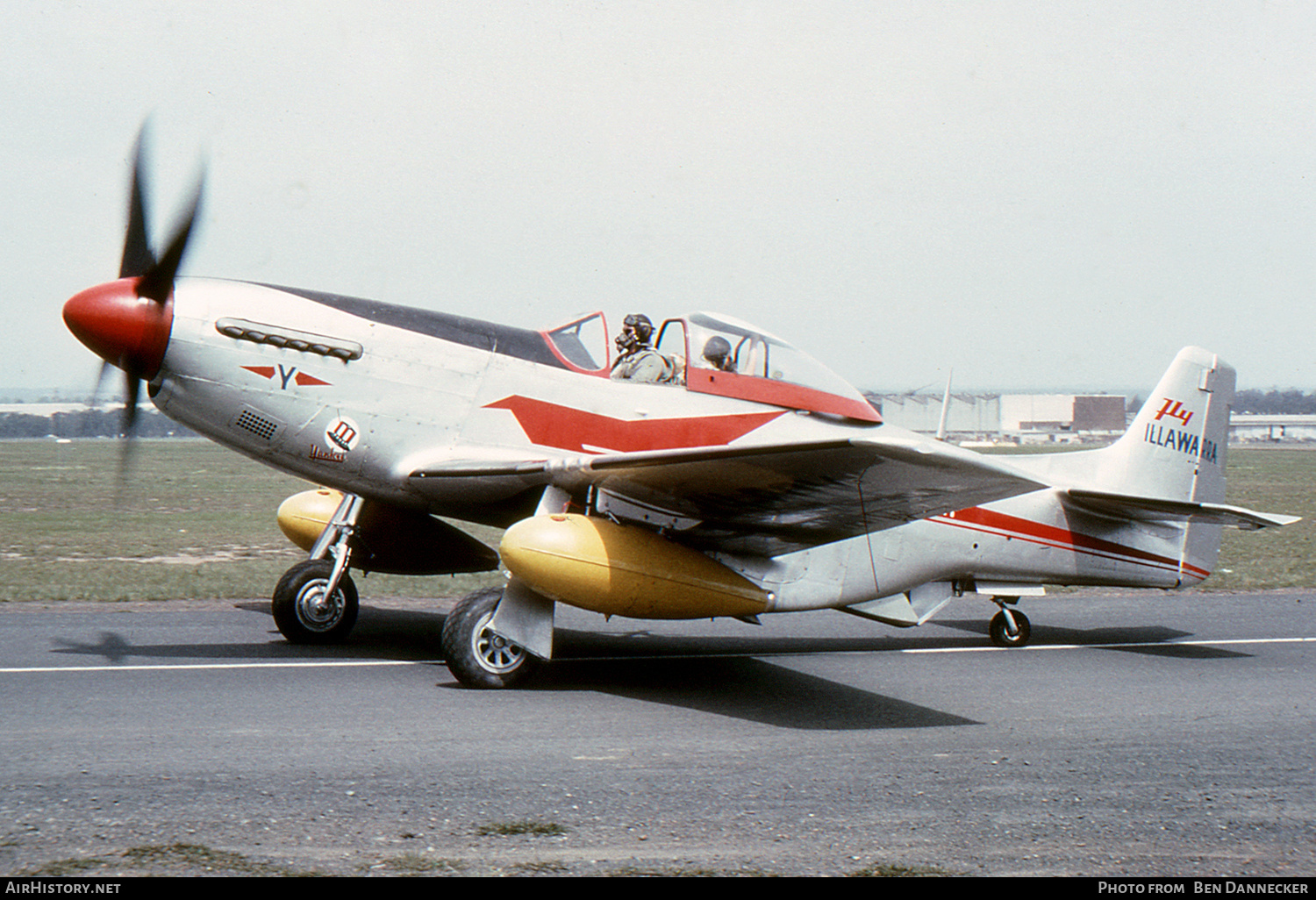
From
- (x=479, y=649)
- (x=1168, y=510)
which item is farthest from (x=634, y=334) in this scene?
(x=1168, y=510)

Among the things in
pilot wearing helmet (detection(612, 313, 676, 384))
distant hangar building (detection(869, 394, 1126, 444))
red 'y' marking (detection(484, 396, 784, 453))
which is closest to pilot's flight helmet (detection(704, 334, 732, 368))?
pilot wearing helmet (detection(612, 313, 676, 384))

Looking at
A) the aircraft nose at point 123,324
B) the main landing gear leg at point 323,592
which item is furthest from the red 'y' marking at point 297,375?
the main landing gear leg at point 323,592

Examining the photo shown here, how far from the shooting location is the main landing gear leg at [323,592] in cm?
855

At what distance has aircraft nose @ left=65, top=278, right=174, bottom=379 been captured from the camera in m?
7.23

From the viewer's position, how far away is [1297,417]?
475 ft

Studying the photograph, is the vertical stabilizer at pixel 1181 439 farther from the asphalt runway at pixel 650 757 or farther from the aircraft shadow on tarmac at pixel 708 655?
the asphalt runway at pixel 650 757

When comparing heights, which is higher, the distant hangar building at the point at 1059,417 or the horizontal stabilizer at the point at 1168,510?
the distant hangar building at the point at 1059,417

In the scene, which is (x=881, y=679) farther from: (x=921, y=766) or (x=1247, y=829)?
(x=1247, y=829)

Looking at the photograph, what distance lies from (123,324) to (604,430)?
3.47m

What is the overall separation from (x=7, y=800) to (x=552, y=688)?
3.61 meters

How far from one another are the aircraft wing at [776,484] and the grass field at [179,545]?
3553 mm

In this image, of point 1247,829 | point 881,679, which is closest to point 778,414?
point 881,679

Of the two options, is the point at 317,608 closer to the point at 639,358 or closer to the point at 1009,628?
the point at 639,358

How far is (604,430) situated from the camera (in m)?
8.07
